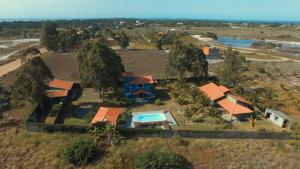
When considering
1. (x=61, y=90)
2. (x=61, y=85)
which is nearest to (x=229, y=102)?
(x=61, y=90)

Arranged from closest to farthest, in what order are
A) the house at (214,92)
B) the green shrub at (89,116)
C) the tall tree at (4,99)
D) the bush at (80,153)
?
the bush at (80,153), the green shrub at (89,116), the tall tree at (4,99), the house at (214,92)

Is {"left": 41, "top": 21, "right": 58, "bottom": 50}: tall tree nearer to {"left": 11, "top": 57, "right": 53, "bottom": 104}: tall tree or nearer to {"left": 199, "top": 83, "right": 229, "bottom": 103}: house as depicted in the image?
{"left": 11, "top": 57, "right": 53, "bottom": 104}: tall tree

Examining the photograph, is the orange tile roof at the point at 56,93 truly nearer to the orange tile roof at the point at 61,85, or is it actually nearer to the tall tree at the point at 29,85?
the orange tile roof at the point at 61,85

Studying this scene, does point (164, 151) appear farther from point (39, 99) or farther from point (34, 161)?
point (39, 99)

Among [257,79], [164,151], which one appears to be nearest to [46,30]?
[257,79]

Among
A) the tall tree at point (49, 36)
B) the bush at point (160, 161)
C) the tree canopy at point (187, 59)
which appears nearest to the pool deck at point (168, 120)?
Result: the bush at point (160, 161)
